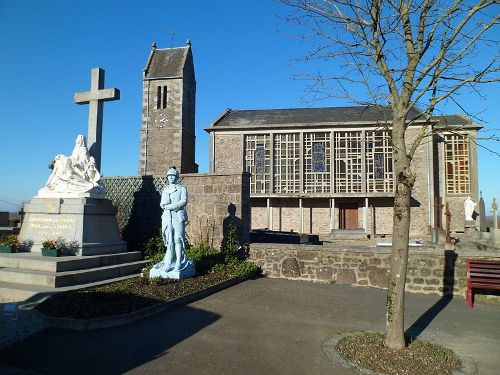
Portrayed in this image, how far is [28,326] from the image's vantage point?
5363 mm

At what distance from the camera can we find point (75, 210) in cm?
907

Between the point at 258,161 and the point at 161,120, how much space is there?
397 inches

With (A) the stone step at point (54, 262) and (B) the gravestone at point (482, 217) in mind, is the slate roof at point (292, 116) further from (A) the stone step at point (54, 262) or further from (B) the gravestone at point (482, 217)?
(A) the stone step at point (54, 262)

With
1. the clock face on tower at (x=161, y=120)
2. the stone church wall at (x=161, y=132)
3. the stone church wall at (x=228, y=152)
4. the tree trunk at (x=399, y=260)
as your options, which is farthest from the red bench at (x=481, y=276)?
the clock face on tower at (x=161, y=120)

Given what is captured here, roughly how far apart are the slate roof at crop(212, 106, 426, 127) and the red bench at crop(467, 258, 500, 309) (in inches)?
757

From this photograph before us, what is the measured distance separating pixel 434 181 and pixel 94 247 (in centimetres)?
2493

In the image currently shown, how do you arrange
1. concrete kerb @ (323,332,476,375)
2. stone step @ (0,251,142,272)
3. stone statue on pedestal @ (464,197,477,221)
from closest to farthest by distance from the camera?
concrete kerb @ (323,332,476,375) → stone step @ (0,251,142,272) → stone statue on pedestal @ (464,197,477,221)

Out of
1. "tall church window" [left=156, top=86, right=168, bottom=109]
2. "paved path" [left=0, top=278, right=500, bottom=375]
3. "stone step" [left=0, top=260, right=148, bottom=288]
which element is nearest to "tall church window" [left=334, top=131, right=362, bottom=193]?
"tall church window" [left=156, top=86, right=168, bottom=109]

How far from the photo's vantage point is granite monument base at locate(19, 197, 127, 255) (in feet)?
29.4

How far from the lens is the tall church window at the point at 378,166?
25.6m

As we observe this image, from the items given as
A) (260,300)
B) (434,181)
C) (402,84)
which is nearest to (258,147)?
(434,181)

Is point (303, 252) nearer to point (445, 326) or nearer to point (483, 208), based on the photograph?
point (445, 326)

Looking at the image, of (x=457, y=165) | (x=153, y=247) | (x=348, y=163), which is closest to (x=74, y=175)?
(x=153, y=247)

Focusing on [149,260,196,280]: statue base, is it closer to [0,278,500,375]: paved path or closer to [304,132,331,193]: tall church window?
[0,278,500,375]: paved path
